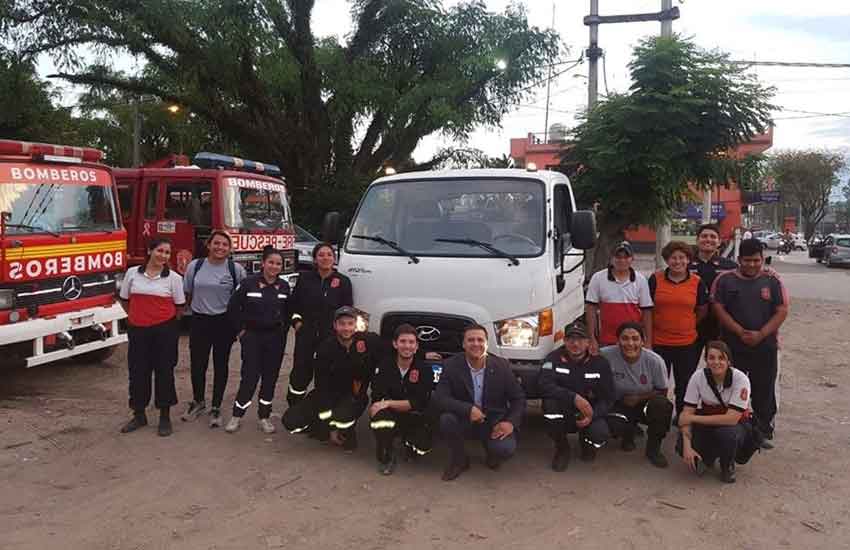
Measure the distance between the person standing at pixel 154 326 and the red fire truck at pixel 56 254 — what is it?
1390 millimetres

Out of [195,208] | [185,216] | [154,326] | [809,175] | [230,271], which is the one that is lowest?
[154,326]

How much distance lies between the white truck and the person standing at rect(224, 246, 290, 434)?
1.80ft

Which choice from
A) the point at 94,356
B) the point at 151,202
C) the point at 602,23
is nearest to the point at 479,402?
the point at 94,356

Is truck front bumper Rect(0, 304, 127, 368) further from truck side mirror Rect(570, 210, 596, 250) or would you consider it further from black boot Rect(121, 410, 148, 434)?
truck side mirror Rect(570, 210, 596, 250)

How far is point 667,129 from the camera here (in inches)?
444

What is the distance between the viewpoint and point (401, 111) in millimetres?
18172

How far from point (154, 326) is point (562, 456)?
10.5ft

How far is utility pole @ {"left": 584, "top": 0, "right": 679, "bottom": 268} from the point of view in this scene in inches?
567

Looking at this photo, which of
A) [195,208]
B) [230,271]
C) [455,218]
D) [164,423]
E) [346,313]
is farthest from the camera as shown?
[195,208]

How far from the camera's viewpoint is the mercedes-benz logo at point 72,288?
6820mm

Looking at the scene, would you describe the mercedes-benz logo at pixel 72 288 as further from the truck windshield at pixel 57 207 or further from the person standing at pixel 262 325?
the person standing at pixel 262 325

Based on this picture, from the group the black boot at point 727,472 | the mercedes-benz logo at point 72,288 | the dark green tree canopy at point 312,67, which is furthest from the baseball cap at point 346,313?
the dark green tree canopy at point 312,67

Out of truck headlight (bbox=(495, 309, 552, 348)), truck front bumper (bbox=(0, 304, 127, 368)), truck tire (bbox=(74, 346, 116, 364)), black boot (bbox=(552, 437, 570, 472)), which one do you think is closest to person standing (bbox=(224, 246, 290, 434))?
truck headlight (bbox=(495, 309, 552, 348))

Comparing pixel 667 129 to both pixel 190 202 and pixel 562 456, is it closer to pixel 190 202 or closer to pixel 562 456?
pixel 190 202
